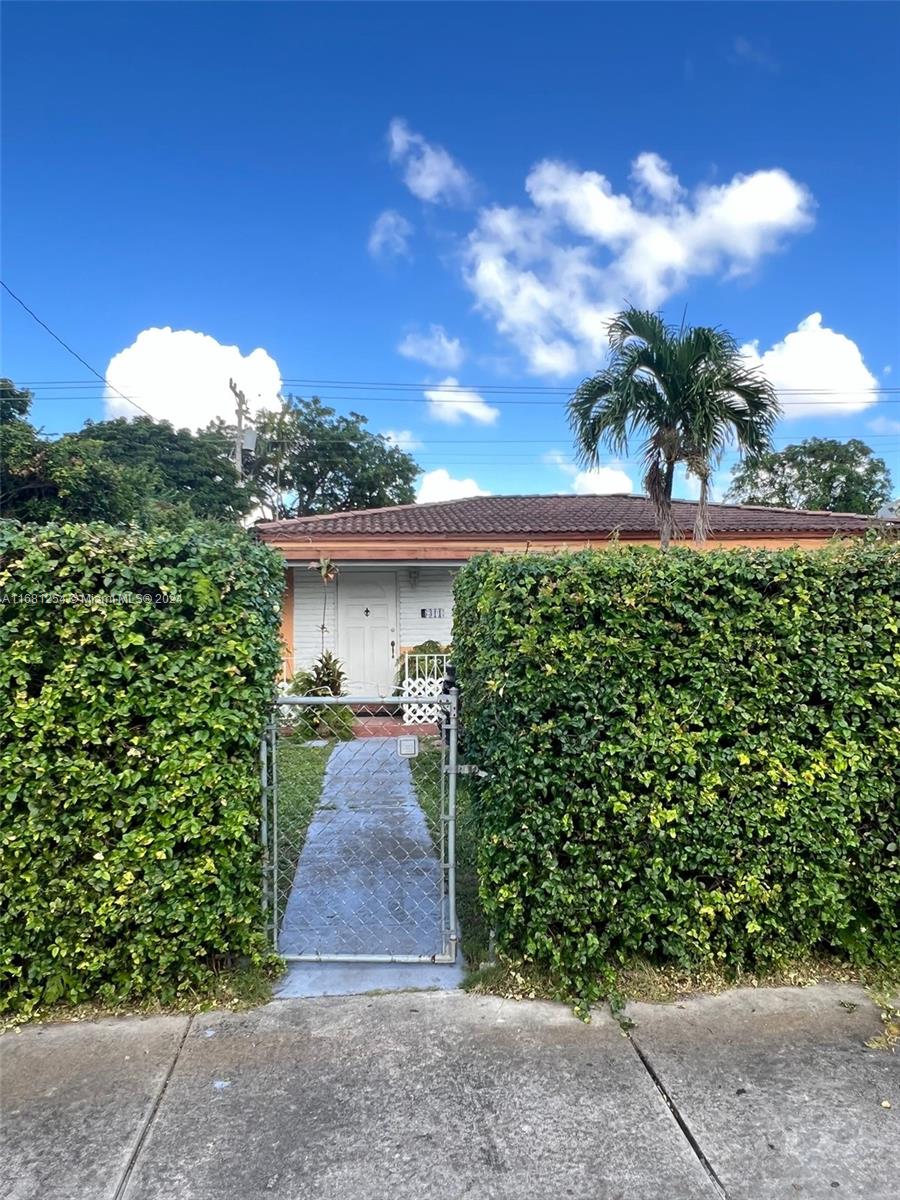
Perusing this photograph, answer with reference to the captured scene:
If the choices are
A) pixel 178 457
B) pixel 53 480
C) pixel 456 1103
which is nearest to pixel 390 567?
pixel 53 480

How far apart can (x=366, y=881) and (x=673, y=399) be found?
275 inches

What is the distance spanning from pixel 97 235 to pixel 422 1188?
13.3 metres

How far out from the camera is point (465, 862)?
414 centimetres

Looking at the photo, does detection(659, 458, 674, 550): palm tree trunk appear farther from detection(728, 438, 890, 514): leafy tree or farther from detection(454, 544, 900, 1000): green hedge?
detection(728, 438, 890, 514): leafy tree

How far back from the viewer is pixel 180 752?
2.45 m

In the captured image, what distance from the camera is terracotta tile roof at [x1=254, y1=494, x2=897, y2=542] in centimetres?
1116

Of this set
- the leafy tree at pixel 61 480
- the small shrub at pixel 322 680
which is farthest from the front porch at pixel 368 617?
the leafy tree at pixel 61 480

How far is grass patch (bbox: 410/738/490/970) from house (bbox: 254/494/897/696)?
4.70 metres

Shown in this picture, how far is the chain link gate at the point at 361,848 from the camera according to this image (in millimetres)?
2877

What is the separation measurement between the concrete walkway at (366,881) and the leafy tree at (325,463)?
2665 centimetres

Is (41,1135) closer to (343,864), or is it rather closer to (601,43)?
(343,864)

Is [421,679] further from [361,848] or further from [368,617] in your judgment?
[361,848]

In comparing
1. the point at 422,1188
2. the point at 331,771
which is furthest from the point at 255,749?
the point at 331,771

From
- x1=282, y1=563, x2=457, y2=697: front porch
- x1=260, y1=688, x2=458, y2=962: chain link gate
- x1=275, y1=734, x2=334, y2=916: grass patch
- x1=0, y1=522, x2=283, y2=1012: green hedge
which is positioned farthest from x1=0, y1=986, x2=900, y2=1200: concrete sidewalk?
x1=282, y1=563, x2=457, y2=697: front porch
